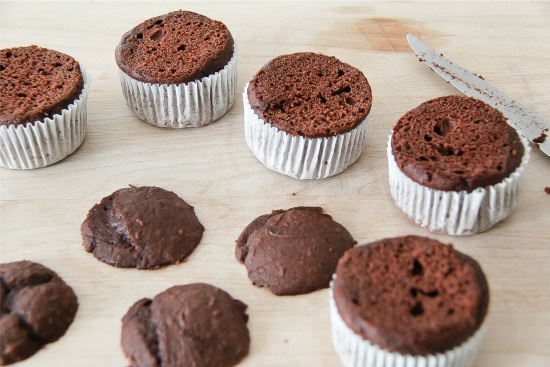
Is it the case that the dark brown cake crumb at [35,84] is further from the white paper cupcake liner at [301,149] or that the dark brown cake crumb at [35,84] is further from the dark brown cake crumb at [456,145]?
the dark brown cake crumb at [456,145]

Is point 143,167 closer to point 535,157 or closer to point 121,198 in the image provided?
point 121,198

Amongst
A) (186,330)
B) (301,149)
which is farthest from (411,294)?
(301,149)

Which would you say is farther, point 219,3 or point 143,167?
point 219,3

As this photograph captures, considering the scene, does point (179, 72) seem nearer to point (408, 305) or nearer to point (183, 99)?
point (183, 99)

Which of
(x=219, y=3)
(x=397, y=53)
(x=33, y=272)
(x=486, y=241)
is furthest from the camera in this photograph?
(x=219, y=3)

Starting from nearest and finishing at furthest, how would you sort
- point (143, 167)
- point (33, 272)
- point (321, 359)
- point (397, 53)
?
1. point (321, 359)
2. point (33, 272)
3. point (143, 167)
4. point (397, 53)

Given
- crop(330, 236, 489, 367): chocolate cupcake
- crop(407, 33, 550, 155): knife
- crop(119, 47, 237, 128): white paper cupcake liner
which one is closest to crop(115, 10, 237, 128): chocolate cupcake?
crop(119, 47, 237, 128): white paper cupcake liner

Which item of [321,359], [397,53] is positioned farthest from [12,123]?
[397,53]
